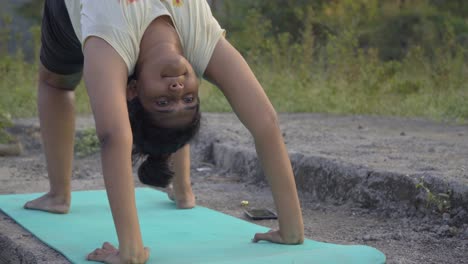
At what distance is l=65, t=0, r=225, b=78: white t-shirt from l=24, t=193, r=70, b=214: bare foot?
3.78 feet

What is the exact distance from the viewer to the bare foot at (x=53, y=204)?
391 cm

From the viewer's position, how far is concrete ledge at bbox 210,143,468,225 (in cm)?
365

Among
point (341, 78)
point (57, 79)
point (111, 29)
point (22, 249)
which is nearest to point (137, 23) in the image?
point (111, 29)

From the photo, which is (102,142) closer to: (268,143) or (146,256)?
(146,256)

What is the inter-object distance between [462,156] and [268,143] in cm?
201

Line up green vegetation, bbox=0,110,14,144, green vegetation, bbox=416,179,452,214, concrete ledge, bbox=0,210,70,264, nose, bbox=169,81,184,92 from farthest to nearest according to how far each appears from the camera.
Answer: green vegetation, bbox=0,110,14,144 → green vegetation, bbox=416,179,452,214 → concrete ledge, bbox=0,210,70,264 → nose, bbox=169,81,184,92

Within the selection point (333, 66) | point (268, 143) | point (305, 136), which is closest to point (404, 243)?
point (268, 143)

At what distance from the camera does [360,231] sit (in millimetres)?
3703

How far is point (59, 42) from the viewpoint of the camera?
3.46 metres

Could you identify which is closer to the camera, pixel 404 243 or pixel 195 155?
pixel 404 243

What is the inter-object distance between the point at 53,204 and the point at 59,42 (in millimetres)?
922

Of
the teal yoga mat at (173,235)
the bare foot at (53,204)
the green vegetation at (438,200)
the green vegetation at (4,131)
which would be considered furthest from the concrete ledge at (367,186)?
the green vegetation at (4,131)

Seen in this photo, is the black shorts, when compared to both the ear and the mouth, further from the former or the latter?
the mouth

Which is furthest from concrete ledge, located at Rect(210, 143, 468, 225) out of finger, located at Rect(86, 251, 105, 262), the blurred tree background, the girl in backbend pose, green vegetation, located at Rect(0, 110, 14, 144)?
the blurred tree background
